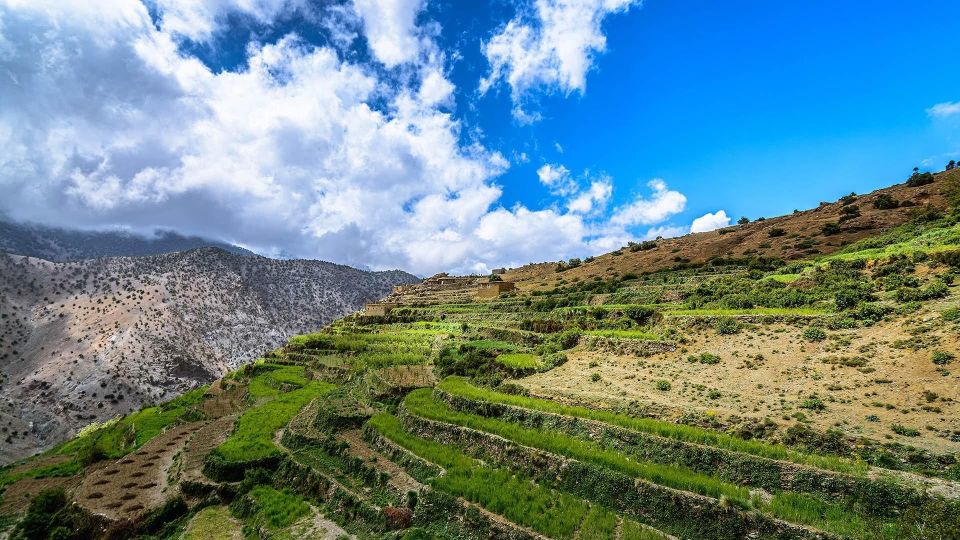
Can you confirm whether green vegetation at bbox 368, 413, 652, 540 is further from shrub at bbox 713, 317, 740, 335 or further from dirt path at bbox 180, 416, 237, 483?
shrub at bbox 713, 317, 740, 335

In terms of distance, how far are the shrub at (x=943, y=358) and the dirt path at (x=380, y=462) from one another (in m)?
21.8

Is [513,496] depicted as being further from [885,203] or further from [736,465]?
[885,203]

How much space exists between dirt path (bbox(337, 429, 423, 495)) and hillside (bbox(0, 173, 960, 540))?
0.56ft

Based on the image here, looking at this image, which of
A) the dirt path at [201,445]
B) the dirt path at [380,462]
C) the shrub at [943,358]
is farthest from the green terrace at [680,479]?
the dirt path at [201,445]

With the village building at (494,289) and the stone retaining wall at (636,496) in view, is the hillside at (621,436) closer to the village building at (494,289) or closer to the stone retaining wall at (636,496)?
the stone retaining wall at (636,496)

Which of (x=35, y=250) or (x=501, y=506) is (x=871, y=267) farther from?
(x=35, y=250)

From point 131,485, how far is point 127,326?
316 feet

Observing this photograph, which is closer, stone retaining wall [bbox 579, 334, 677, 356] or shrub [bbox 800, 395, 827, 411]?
shrub [bbox 800, 395, 827, 411]

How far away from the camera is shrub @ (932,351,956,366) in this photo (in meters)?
17.4

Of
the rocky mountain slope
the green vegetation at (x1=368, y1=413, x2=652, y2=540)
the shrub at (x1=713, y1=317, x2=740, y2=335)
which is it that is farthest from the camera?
the rocky mountain slope

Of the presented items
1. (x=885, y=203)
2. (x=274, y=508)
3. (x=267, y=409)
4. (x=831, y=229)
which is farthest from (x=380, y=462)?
(x=885, y=203)

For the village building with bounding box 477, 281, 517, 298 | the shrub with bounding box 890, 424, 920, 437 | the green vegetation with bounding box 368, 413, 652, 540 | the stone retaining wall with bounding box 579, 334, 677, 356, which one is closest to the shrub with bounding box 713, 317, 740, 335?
the stone retaining wall with bounding box 579, 334, 677, 356

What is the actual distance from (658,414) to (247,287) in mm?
150795

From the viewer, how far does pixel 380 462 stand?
74.7 feet
